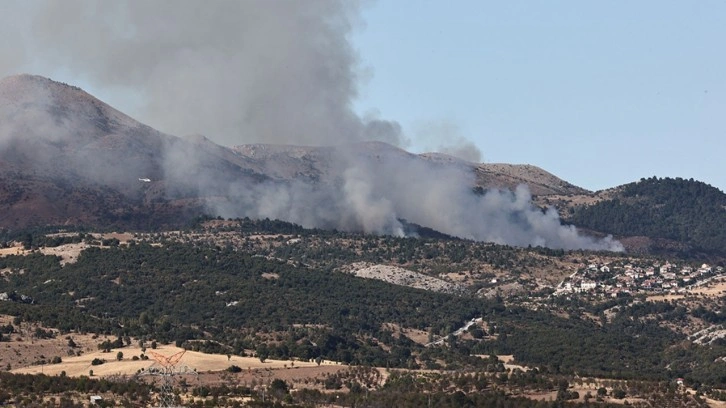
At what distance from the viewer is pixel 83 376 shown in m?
141

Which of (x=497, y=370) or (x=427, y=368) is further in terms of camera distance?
(x=427, y=368)

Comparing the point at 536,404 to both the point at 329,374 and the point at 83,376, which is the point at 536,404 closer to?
the point at 329,374

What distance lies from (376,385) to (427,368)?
26.2m

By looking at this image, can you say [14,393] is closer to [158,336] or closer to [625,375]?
[158,336]

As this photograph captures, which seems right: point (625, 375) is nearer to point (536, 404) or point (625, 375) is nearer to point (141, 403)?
point (536, 404)

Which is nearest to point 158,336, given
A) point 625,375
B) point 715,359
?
point 625,375

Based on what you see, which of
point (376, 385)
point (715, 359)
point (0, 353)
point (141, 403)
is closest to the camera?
point (141, 403)

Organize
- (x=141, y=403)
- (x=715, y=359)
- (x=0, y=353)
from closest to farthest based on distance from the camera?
(x=141, y=403)
(x=0, y=353)
(x=715, y=359)

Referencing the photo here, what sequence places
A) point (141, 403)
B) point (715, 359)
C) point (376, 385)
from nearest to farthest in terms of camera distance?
point (141, 403) → point (376, 385) → point (715, 359)

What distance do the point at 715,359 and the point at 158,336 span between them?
66.4 m

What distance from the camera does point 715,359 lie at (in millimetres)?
187750

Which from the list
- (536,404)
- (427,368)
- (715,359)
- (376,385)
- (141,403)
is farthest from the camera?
(715,359)

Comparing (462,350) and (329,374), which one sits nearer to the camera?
(329,374)

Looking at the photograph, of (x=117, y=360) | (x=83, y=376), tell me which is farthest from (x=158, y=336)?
(x=83, y=376)
